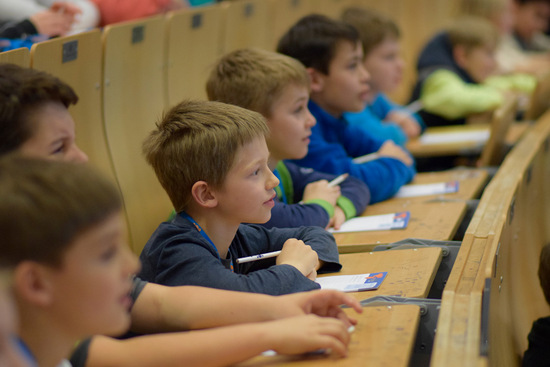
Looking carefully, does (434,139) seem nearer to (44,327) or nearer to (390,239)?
(390,239)

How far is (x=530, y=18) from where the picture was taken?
585cm

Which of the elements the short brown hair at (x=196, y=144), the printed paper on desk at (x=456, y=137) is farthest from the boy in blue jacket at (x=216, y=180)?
the printed paper on desk at (x=456, y=137)

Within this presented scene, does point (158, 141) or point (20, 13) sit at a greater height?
point (20, 13)

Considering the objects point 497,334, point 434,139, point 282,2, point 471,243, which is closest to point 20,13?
point 282,2

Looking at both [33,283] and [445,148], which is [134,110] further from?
[445,148]

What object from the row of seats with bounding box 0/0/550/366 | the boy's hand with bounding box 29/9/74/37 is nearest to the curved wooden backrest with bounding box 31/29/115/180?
the row of seats with bounding box 0/0/550/366

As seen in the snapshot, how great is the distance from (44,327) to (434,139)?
116 inches

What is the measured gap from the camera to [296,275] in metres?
1.41

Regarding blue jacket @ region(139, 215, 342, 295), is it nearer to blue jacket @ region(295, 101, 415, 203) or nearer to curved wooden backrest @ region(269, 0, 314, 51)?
blue jacket @ region(295, 101, 415, 203)

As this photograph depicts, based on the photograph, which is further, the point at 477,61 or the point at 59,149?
the point at 477,61

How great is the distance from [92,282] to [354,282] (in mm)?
815

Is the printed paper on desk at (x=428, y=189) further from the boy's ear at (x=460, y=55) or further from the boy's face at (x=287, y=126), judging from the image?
the boy's ear at (x=460, y=55)

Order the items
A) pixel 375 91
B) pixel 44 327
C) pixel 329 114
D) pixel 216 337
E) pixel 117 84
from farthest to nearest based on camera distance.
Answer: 1. pixel 375 91
2. pixel 329 114
3. pixel 117 84
4. pixel 216 337
5. pixel 44 327

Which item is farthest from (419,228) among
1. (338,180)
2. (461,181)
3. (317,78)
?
(317,78)
